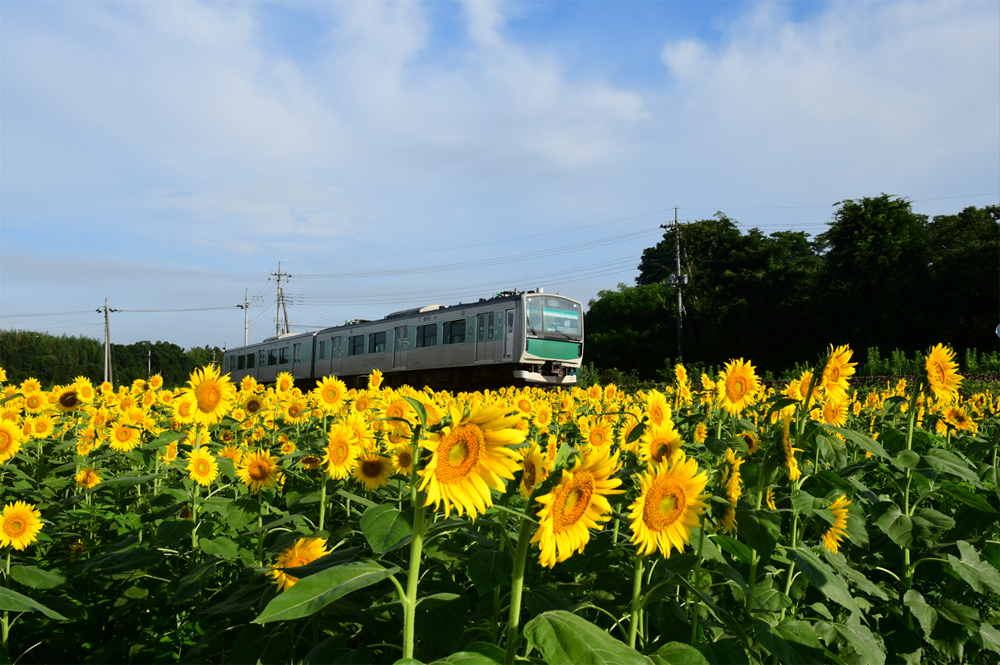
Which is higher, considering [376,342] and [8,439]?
[376,342]

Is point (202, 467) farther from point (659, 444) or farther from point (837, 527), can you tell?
point (837, 527)

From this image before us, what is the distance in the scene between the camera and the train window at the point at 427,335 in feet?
76.6

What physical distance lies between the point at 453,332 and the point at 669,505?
2132cm

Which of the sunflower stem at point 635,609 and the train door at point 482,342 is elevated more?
the train door at point 482,342

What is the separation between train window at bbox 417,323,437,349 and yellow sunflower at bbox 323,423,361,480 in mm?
20514

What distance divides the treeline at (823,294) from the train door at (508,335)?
8451 mm

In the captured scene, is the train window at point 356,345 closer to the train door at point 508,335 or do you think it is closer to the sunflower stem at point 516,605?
the train door at point 508,335

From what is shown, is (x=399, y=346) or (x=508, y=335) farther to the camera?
(x=399, y=346)

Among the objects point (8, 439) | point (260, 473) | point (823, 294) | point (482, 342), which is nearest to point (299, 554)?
point (260, 473)

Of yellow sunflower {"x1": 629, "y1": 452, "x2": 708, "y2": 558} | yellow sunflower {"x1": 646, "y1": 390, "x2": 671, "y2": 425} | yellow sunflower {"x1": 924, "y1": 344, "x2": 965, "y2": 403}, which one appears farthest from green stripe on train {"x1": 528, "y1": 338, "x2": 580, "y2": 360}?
yellow sunflower {"x1": 629, "y1": 452, "x2": 708, "y2": 558}

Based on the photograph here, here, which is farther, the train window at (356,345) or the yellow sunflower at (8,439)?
the train window at (356,345)

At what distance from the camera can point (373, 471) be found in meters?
2.73

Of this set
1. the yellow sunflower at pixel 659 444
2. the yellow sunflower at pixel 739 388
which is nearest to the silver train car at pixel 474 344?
the yellow sunflower at pixel 739 388

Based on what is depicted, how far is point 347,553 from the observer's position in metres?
1.62
